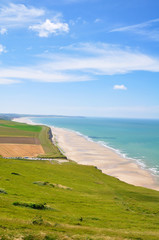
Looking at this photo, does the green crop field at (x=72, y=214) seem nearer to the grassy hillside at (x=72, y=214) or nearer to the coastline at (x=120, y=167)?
the grassy hillside at (x=72, y=214)

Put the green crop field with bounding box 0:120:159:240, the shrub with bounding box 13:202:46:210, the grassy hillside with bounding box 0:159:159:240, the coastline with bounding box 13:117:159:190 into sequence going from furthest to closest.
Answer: the coastline with bounding box 13:117:159:190, the shrub with bounding box 13:202:46:210, the grassy hillside with bounding box 0:159:159:240, the green crop field with bounding box 0:120:159:240

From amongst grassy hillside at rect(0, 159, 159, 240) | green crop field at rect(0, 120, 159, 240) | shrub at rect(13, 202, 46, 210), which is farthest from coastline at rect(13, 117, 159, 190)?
shrub at rect(13, 202, 46, 210)

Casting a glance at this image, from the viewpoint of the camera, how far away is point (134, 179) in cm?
7462

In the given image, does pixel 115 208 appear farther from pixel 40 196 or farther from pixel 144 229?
pixel 40 196

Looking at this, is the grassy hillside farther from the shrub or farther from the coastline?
the coastline

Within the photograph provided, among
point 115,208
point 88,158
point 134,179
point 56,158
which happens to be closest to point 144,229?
point 115,208

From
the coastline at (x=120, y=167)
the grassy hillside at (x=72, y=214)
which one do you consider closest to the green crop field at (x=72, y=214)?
the grassy hillside at (x=72, y=214)

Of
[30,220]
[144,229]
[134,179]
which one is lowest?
[134,179]

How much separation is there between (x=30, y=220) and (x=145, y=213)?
838 inches

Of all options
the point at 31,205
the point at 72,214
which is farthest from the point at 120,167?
the point at 31,205

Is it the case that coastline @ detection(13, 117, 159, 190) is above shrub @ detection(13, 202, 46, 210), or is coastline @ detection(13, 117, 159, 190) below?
below

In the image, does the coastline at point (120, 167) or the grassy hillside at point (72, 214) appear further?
the coastline at point (120, 167)

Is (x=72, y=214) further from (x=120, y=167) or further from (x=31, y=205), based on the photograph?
(x=120, y=167)

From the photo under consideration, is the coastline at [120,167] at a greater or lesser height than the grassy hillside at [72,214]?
lesser
